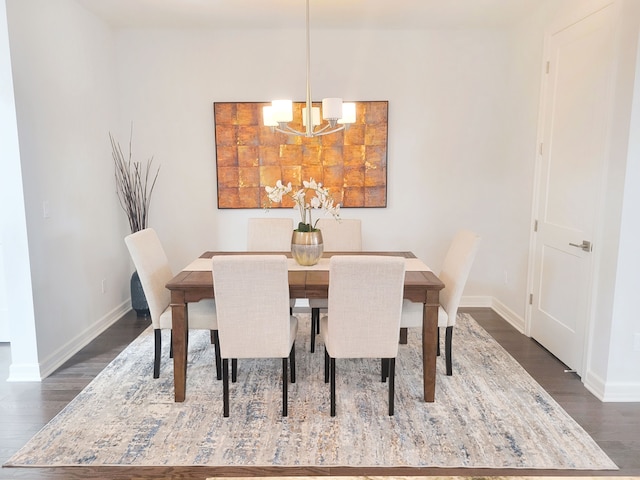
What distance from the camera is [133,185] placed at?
4473 millimetres

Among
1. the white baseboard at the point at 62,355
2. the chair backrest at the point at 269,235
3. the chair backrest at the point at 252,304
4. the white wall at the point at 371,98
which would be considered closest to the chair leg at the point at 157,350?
the chair backrest at the point at 252,304

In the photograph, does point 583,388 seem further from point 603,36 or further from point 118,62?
point 118,62

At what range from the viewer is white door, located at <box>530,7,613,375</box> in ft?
9.55

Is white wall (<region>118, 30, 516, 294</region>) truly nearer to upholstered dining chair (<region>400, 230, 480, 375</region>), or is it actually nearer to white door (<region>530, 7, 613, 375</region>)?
white door (<region>530, 7, 613, 375</region>)

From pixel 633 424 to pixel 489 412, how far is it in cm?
75

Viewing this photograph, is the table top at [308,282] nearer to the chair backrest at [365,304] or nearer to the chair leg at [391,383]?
the chair backrest at [365,304]

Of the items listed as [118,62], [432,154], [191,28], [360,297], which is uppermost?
[191,28]

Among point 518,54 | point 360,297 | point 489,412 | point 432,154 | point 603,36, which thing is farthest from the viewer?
point 432,154

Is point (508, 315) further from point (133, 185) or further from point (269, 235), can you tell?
point (133, 185)

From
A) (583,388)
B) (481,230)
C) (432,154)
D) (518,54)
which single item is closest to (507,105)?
(518,54)

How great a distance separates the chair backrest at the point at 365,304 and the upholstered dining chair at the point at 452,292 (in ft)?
1.40

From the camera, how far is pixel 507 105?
14.3 feet

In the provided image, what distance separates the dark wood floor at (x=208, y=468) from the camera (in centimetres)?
211

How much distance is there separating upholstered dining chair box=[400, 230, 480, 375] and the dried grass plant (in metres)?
2.73
